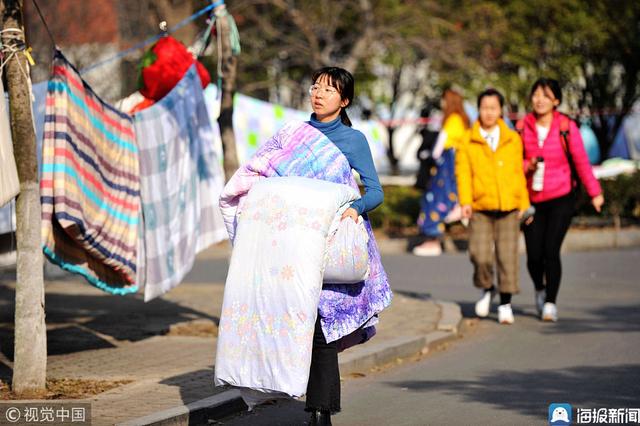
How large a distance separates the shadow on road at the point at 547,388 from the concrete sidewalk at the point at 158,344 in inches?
38.1

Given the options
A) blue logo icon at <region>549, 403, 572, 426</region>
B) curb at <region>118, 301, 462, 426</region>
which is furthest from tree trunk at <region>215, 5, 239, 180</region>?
blue logo icon at <region>549, 403, 572, 426</region>

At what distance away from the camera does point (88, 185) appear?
335 inches

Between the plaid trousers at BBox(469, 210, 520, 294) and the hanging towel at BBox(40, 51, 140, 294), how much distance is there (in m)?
3.33

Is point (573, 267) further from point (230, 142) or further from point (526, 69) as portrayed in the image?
point (526, 69)

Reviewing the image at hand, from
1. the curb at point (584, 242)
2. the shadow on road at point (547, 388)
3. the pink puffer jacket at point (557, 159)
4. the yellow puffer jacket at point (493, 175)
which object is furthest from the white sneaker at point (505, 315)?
the curb at point (584, 242)

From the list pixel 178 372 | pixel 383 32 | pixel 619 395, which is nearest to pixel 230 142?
pixel 178 372

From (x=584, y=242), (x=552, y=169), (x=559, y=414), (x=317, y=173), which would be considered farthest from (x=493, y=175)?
(x=584, y=242)

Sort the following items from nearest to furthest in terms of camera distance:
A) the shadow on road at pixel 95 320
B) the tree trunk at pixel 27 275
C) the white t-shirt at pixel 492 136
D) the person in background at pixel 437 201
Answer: the tree trunk at pixel 27 275
the shadow on road at pixel 95 320
the white t-shirt at pixel 492 136
the person in background at pixel 437 201

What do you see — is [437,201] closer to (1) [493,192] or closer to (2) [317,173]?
(1) [493,192]

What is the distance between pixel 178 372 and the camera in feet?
27.7

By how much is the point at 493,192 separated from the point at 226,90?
2.52 metres

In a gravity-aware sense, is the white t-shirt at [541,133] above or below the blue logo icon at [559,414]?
above

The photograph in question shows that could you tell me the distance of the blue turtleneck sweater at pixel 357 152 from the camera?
6.49m

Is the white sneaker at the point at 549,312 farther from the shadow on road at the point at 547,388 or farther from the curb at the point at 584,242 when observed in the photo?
the curb at the point at 584,242
